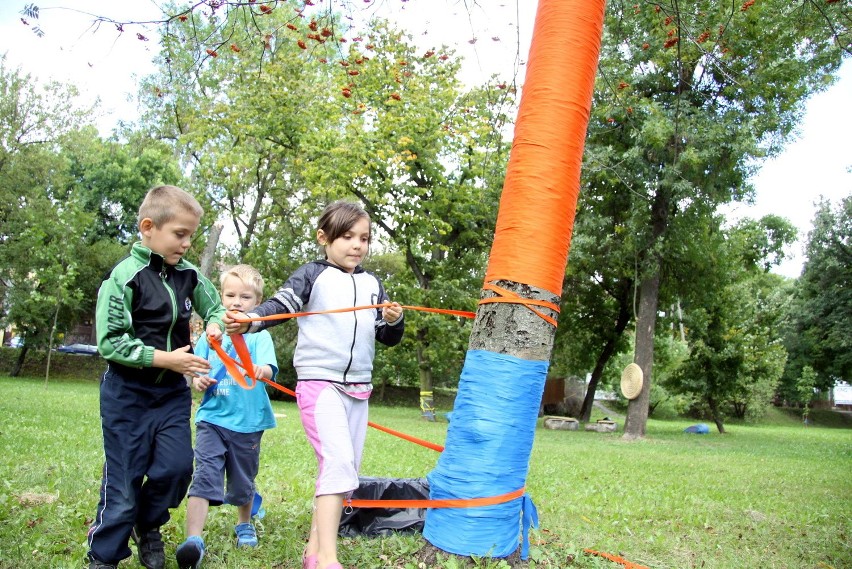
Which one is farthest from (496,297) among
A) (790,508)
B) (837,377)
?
(837,377)

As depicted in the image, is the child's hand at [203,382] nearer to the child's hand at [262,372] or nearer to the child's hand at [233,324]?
the child's hand at [262,372]

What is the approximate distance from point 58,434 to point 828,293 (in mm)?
34353

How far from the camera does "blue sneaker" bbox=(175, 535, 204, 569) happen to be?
10.1 feet

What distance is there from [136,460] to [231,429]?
822 mm

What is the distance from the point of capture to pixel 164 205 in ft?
10.1

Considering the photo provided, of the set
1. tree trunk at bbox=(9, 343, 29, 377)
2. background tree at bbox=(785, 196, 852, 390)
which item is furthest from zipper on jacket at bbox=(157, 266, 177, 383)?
background tree at bbox=(785, 196, 852, 390)

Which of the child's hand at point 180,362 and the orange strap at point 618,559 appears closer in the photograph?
the child's hand at point 180,362

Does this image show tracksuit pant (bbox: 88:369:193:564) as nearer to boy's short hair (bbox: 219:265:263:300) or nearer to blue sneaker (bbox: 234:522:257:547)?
blue sneaker (bbox: 234:522:257:547)

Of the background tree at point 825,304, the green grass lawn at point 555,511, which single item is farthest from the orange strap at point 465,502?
the background tree at point 825,304

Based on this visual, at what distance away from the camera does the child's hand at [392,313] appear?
3272 mm

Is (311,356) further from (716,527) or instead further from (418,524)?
(716,527)

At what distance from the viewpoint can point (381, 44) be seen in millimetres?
20766

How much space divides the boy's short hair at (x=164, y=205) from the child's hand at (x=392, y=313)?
96 centimetres

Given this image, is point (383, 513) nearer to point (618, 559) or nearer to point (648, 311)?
point (618, 559)
